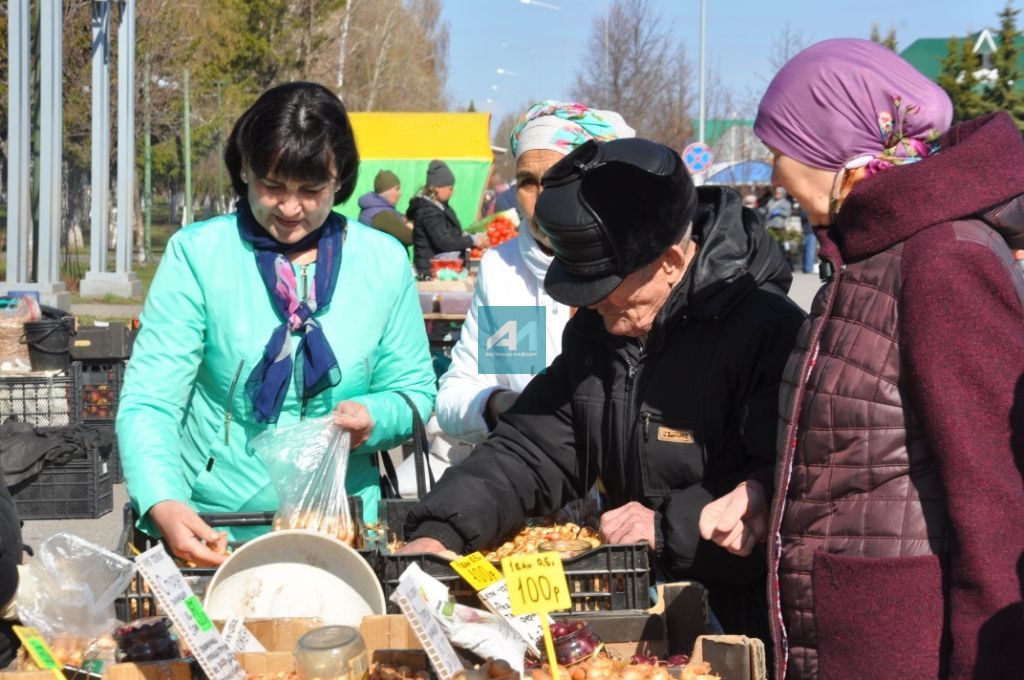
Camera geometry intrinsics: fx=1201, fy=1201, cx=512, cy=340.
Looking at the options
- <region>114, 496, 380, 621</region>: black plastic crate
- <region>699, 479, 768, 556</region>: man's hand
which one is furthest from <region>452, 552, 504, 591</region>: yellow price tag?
<region>699, 479, 768, 556</region>: man's hand

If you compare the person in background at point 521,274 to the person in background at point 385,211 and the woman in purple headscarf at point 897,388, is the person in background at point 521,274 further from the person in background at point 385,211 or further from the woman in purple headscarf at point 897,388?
the person in background at point 385,211

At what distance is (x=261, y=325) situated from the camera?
10.5 ft

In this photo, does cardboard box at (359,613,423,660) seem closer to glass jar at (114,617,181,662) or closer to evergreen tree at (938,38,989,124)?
glass jar at (114,617,181,662)

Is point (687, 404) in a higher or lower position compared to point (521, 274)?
lower

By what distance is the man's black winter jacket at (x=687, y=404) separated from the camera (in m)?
2.71

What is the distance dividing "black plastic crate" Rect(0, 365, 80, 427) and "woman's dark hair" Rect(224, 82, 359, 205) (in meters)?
5.11

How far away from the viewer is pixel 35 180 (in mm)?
18031

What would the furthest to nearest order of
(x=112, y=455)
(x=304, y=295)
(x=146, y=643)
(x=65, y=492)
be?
(x=112, y=455) < (x=65, y=492) < (x=304, y=295) < (x=146, y=643)

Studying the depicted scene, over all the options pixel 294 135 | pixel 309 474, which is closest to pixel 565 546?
Result: pixel 309 474

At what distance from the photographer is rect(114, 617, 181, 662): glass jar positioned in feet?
8.03

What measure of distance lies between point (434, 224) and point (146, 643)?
1131 cm

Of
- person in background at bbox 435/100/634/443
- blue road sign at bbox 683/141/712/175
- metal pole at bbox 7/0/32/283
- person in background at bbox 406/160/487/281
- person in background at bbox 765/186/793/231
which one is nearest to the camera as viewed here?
person in background at bbox 435/100/634/443

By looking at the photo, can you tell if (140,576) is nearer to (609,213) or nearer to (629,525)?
(629,525)

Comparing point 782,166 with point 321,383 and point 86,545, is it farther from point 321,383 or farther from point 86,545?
point 86,545
